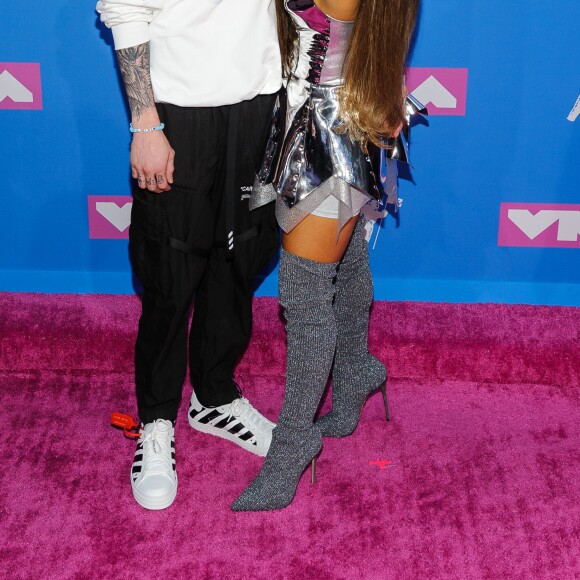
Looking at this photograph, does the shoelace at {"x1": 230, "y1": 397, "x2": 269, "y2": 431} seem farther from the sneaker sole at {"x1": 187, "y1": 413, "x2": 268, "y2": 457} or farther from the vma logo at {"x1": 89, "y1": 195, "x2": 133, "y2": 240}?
the vma logo at {"x1": 89, "y1": 195, "x2": 133, "y2": 240}

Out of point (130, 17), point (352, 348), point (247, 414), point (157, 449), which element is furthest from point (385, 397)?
point (130, 17)

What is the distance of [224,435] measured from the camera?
6.51ft

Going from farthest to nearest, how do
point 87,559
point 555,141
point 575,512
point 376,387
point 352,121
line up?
point 555,141
point 376,387
point 575,512
point 87,559
point 352,121

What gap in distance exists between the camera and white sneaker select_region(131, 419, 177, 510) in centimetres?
176

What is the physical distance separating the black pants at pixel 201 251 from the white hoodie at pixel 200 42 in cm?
5

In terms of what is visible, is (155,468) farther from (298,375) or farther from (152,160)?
(152,160)

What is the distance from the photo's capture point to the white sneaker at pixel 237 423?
1939 mm

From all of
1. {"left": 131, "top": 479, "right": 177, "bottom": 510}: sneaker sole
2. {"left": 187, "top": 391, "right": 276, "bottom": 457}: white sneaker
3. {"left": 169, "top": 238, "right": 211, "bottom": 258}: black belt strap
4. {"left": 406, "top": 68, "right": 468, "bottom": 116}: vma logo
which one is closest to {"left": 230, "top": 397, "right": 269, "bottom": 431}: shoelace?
{"left": 187, "top": 391, "right": 276, "bottom": 457}: white sneaker

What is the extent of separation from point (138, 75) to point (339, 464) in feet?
3.07

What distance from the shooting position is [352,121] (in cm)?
151

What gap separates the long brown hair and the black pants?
203 mm

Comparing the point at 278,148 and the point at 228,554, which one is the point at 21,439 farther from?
the point at 278,148

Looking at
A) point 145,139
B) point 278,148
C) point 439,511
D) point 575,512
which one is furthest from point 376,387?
point 145,139

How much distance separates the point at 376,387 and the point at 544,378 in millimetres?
545
